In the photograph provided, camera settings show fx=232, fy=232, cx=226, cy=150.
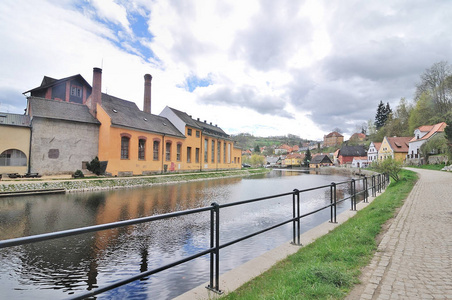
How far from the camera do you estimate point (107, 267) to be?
189 inches

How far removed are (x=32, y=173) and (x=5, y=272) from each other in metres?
20.9

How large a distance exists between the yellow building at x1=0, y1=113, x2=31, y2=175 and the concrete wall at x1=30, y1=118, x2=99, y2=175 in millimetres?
514

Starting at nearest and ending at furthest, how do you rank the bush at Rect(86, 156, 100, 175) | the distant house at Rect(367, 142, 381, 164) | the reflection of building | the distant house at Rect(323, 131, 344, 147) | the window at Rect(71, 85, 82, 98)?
the reflection of building < the bush at Rect(86, 156, 100, 175) < the window at Rect(71, 85, 82, 98) < the distant house at Rect(367, 142, 381, 164) < the distant house at Rect(323, 131, 344, 147)

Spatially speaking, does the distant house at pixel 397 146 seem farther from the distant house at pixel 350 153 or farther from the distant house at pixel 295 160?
the distant house at pixel 295 160

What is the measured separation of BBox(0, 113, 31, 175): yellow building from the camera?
20.3 m

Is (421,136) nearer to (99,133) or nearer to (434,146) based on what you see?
(434,146)

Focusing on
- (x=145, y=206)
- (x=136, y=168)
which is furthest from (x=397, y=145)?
(x=145, y=206)

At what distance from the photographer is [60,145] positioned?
2280 centimetres

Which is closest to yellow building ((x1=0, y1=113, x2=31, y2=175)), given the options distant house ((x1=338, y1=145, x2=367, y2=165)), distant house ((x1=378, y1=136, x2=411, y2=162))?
distant house ((x1=378, y1=136, x2=411, y2=162))

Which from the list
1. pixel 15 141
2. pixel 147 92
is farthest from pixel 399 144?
pixel 15 141

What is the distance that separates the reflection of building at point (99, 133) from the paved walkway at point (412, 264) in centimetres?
2570

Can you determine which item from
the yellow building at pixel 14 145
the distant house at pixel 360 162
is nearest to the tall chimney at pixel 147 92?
the yellow building at pixel 14 145

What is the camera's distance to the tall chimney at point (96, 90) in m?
26.7

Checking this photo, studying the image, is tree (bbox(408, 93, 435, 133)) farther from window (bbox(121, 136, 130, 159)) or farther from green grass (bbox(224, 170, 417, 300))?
green grass (bbox(224, 170, 417, 300))
